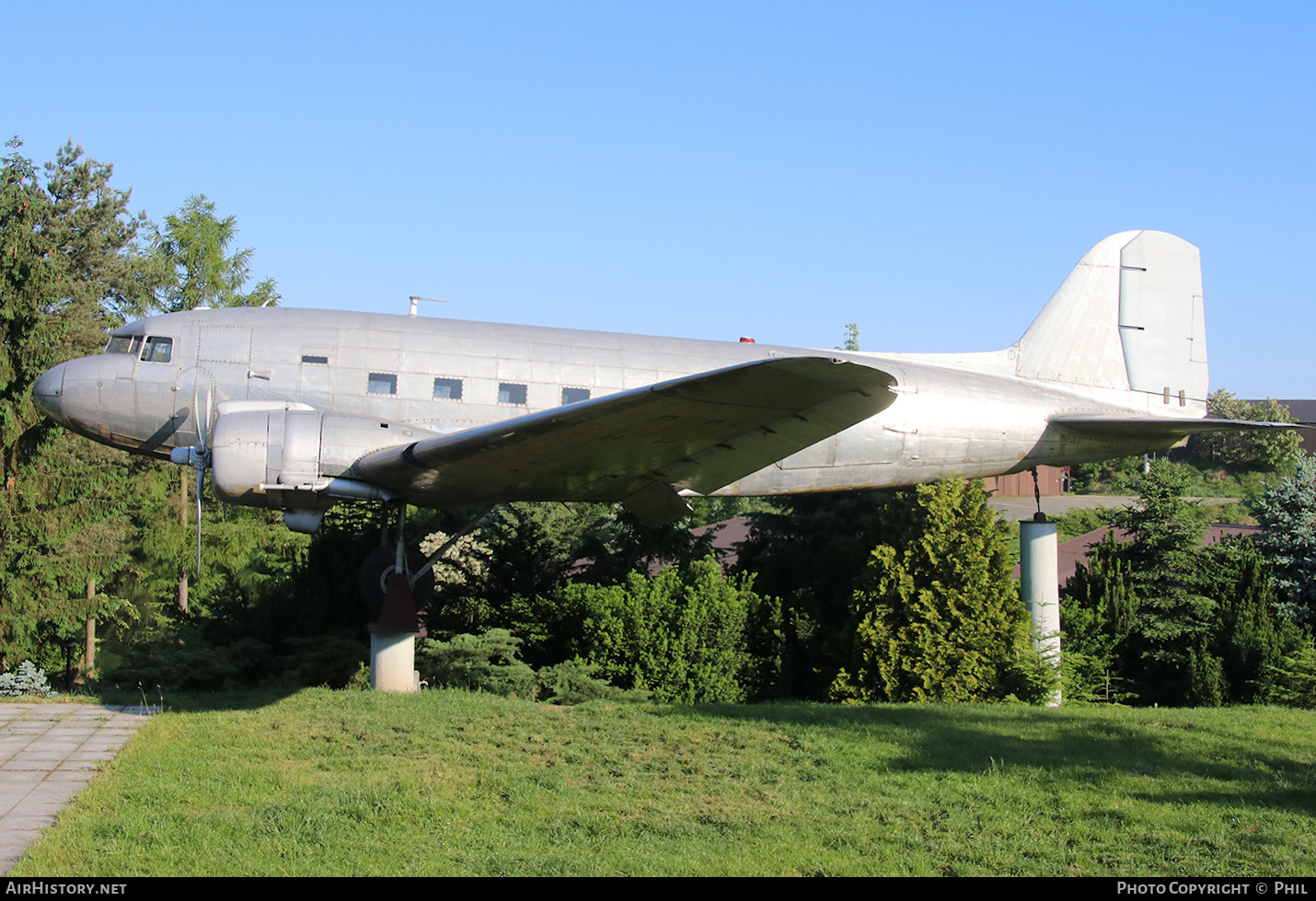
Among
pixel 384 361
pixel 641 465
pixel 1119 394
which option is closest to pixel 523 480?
pixel 641 465

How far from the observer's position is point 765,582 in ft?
56.7

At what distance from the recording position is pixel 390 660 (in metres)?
11.2

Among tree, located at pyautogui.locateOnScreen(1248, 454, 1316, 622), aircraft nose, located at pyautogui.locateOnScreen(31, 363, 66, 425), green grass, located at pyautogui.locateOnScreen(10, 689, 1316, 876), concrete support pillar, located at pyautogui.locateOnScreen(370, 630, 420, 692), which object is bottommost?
green grass, located at pyautogui.locateOnScreen(10, 689, 1316, 876)

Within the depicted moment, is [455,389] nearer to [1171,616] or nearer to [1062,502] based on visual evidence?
[1171,616]

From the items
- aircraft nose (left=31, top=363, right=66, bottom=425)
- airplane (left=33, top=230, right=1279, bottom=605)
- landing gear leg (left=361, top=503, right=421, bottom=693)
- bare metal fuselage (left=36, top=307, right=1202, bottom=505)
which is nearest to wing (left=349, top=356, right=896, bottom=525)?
airplane (left=33, top=230, right=1279, bottom=605)

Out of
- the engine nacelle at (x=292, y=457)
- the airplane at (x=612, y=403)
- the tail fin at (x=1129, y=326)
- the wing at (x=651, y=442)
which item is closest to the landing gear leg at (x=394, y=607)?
the airplane at (x=612, y=403)

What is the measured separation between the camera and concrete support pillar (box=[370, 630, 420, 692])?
11172 millimetres

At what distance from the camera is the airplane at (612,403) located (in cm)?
848

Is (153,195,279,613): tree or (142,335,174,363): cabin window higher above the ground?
(153,195,279,613): tree

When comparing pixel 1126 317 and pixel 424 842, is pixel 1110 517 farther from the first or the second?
pixel 424 842

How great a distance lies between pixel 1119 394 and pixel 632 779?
9822 mm

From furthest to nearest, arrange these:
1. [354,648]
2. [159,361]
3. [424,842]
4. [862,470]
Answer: [354,648], [862,470], [159,361], [424,842]

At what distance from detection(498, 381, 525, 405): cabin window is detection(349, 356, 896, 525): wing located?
42.3 inches

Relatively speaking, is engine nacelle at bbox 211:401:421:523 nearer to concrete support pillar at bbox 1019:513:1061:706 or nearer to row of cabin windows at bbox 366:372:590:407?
row of cabin windows at bbox 366:372:590:407
